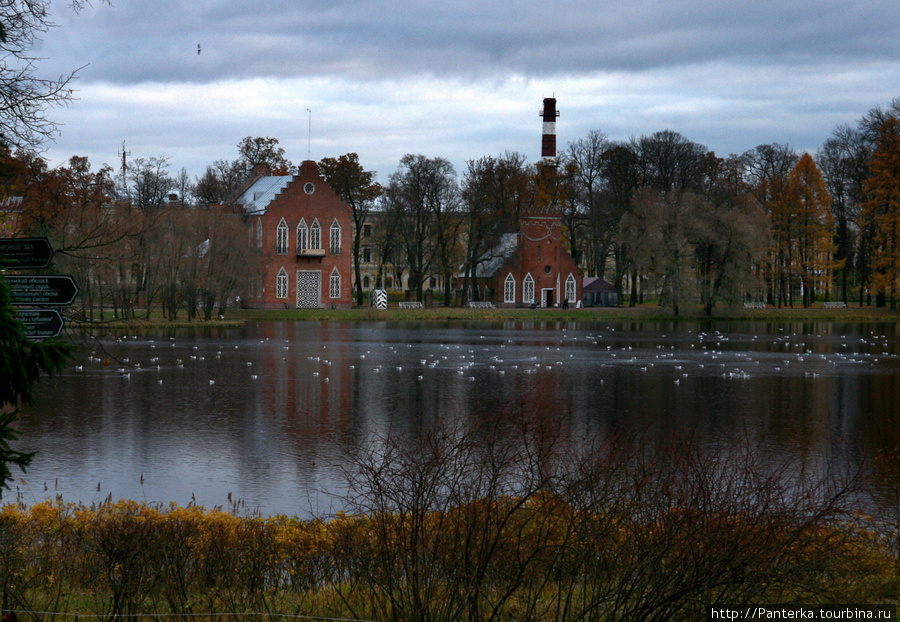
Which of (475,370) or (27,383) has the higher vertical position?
(27,383)

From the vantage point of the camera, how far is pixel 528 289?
83875 millimetres

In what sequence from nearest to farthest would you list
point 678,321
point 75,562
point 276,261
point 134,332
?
point 75,562 → point 134,332 → point 678,321 → point 276,261

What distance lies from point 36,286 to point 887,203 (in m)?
69.7

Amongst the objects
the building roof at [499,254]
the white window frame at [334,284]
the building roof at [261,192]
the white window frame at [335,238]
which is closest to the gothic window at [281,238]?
the building roof at [261,192]

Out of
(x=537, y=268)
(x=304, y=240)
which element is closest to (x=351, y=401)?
(x=304, y=240)

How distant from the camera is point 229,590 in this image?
772 cm

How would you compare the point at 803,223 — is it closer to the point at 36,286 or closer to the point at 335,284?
the point at 335,284

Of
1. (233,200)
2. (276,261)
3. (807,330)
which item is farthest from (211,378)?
(233,200)

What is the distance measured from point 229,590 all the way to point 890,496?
9.75 m

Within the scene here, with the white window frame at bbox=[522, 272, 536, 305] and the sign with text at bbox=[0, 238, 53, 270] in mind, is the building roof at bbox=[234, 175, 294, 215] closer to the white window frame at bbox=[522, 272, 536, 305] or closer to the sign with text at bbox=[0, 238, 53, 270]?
the white window frame at bbox=[522, 272, 536, 305]

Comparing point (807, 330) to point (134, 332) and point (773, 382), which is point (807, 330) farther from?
point (134, 332)

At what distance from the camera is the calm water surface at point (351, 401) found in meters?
14.4

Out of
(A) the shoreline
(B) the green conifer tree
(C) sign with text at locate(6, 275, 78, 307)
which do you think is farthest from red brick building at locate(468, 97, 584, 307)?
(B) the green conifer tree

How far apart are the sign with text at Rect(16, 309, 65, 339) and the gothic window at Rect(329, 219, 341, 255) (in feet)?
236
